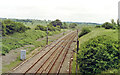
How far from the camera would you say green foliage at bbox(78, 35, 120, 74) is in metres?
11.5

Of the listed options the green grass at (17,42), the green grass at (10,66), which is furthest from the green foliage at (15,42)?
the green grass at (10,66)

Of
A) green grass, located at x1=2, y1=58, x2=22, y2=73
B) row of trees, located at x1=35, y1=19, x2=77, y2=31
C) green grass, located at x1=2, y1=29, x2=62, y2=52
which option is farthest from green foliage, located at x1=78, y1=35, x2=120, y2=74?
row of trees, located at x1=35, y1=19, x2=77, y2=31

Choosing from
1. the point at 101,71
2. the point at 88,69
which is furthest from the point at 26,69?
the point at 101,71

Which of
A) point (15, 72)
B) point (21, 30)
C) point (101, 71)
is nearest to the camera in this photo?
point (101, 71)

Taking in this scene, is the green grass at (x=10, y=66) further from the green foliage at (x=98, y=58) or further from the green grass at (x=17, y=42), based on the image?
the green foliage at (x=98, y=58)

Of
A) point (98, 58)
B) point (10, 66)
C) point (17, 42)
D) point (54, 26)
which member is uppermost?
point (54, 26)

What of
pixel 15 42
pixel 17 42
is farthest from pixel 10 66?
pixel 17 42

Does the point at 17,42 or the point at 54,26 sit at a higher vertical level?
the point at 54,26

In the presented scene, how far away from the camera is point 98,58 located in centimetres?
1184

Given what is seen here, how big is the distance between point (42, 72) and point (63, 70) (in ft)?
A: 8.38

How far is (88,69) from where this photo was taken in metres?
11.9

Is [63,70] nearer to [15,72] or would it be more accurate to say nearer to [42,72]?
[42,72]

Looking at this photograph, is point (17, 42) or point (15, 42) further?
point (17, 42)

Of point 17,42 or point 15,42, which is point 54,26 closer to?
point 17,42
